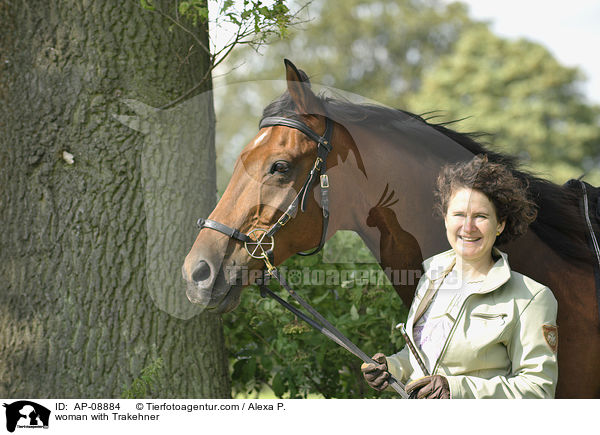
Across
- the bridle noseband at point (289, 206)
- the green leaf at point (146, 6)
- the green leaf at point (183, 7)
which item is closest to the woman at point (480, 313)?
the bridle noseband at point (289, 206)

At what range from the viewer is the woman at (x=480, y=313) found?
2098 mm

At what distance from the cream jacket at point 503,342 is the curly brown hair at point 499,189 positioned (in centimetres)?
17

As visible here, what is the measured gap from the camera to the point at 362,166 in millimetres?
2730

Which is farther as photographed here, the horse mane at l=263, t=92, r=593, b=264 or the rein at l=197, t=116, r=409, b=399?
the horse mane at l=263, t=92, r=593, b=264

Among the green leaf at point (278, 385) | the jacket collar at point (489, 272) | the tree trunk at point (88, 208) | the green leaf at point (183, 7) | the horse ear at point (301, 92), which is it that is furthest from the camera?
the green leaf at point (278, 385)

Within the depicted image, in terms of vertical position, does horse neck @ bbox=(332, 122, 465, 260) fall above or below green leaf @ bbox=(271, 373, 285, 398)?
above

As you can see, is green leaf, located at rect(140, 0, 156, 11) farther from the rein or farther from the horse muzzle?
the horse muzzle

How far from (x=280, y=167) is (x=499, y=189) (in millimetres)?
960

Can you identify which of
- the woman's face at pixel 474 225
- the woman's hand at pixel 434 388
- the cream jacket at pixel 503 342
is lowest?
the woman's hand at pixel 434 388

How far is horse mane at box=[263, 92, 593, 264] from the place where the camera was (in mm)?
2666

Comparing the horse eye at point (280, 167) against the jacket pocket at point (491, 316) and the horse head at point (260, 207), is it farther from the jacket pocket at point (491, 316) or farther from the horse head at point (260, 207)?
the jacket pocket at point (491, 316)
